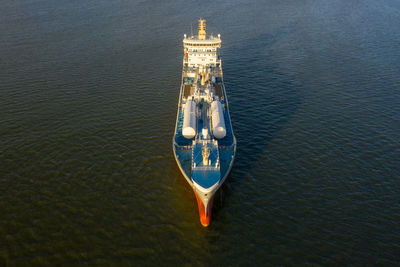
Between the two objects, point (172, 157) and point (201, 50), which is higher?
point (201, 50)

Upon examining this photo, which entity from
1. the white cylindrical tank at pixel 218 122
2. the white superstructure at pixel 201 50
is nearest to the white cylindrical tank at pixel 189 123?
the white cylindrical tank at pixel 218 122

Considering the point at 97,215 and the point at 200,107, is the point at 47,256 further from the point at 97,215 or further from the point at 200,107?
the point at 200,107

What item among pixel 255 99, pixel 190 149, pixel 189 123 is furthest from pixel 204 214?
pixel 255 99

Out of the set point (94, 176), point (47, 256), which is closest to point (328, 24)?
point (94, 176)

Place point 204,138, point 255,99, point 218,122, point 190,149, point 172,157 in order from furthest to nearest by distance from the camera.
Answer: point 255,99 < point 172,157 < point 218,122 < point 190,149 < point 204,138

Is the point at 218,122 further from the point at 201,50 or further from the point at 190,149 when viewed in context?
the point at 201,50

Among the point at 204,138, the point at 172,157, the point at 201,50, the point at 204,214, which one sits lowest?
the point at 204,214

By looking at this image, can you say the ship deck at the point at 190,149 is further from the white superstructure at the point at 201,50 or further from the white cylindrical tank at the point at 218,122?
the white superstructure at the point at 201,50
